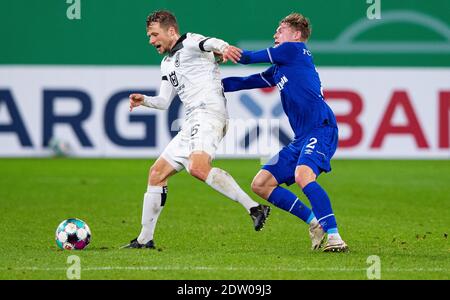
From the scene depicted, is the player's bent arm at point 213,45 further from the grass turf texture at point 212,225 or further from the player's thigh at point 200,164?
the grass turf texture at point 212,225

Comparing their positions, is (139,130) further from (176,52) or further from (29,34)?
(176,52)

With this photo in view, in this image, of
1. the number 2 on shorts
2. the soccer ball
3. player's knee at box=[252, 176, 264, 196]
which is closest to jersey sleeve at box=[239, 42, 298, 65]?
the number 2 on shorts

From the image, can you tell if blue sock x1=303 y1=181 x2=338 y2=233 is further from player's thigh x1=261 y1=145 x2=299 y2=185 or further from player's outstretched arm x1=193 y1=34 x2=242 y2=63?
player's outstretched arm x1=193 y1=34 x2=242 y2=63

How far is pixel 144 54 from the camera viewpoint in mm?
18969

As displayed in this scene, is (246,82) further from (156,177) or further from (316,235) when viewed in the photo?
(316,235)

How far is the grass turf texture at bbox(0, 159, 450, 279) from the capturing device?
726 cm

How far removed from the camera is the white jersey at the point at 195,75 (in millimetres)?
8508

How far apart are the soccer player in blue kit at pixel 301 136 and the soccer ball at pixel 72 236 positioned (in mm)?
1461

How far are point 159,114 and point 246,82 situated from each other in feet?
32.1

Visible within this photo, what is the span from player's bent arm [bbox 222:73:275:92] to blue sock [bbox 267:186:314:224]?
90cm

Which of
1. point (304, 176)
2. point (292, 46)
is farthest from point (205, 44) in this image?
point (304, 176)

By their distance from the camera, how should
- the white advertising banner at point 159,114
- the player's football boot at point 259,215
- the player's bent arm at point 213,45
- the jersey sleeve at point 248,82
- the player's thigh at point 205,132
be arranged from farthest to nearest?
the white advertising banner at point 159,114
the jersey sleeve at point 248,82
the player's thigh at point 205,132
the player's bent arm at point 213,45
the player's football boot at point 259,215

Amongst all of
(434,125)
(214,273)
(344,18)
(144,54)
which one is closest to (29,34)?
(144,54)

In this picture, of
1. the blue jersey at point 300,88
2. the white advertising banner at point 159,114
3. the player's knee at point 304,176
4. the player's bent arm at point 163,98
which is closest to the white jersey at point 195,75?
the player's bent arm at point 163,98
